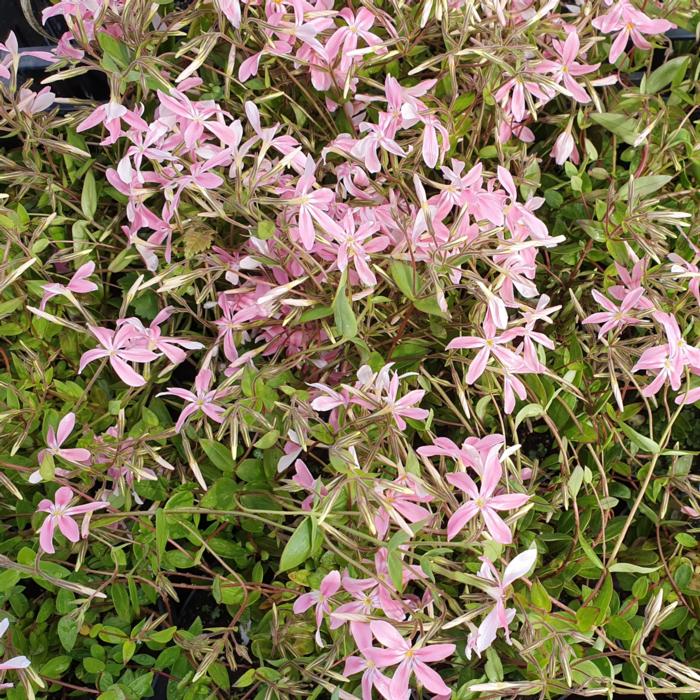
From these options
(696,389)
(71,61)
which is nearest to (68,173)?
(71,61)

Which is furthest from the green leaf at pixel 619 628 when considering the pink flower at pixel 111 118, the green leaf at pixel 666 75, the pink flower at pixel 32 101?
the pink flower at pixel 32 101

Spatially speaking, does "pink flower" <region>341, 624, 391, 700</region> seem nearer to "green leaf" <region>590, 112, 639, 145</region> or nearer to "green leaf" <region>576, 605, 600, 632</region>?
"green leaf" <region>576, 605, 600, 632</region>

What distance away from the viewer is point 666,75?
1.01m

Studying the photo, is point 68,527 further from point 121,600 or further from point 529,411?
point 529,411

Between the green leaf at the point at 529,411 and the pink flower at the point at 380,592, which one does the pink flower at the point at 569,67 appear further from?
the pink flower at the point at 380,592

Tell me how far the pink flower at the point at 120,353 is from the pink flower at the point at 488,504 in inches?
14.8

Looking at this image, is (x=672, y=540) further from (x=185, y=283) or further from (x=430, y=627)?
(x=185, y=283)

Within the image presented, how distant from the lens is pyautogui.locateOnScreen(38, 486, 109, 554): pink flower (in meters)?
0.75

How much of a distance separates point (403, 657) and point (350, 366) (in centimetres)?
35

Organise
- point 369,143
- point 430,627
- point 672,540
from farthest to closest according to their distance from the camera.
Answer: point 672,540 < point 369,143 < point 430,627

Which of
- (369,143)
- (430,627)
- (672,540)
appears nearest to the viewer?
(430,627)

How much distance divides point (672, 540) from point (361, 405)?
49 centimetres

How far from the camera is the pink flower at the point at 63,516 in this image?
2.46ft

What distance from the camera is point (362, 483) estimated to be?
0.70 metres
